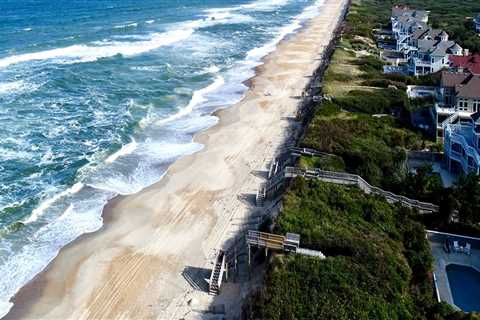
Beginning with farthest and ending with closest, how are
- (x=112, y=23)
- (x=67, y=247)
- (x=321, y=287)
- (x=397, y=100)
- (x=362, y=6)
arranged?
→ (x=362, y=6) < (x=112, y=23) < (x=397, y=100) < (x=67, y=247) < (x=321, y=287)

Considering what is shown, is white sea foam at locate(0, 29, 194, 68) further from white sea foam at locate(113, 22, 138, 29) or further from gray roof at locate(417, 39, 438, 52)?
gray roof at locate(417, 39, 438, 52)

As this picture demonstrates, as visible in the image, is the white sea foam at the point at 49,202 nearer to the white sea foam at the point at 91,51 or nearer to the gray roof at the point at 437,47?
the white sea foam at the point at 91,51

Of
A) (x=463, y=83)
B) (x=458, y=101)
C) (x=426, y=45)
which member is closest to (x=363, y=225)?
(x=458, y=101)

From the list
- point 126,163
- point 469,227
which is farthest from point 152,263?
point 469,227

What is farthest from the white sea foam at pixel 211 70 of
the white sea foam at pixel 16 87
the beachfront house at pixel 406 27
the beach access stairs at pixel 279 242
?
the beach access stairs at pixel 279 242

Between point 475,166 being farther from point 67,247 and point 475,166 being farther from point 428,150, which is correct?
point 67,247

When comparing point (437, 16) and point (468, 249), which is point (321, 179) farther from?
point (437, 16)

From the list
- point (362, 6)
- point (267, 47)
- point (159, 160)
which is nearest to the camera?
point (159, 160)

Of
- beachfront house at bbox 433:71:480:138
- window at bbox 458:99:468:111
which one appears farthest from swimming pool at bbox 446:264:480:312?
window at bbox 458:99:468:111
